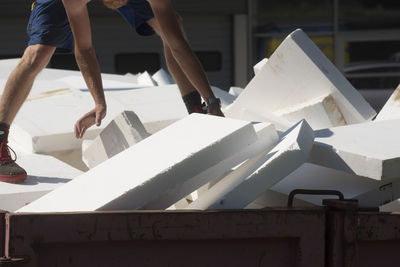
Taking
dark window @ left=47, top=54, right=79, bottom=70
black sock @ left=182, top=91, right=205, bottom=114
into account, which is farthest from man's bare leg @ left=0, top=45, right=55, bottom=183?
dark window @ left=47, top=54, right=79, bottom=70

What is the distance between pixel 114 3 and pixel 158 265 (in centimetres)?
259

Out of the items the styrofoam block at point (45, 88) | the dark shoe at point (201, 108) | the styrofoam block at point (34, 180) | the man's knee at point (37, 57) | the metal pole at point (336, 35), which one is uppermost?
the metal pole at point (336, 35)

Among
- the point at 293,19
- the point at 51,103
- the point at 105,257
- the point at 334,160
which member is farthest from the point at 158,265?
the point at 293,19

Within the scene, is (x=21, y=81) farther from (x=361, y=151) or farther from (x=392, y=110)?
(x=361, y=151)

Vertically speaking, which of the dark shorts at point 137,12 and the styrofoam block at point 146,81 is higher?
the dark shorts at point 137,12

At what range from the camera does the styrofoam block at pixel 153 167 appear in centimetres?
285

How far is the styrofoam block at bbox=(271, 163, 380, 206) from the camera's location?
3.34m

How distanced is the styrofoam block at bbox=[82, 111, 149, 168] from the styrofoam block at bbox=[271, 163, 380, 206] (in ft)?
3.09

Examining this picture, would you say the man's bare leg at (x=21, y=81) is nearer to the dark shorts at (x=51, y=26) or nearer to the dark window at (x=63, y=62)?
the dark shorts at (x=51, y=26)

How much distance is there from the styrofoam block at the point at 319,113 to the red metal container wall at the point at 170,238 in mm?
2072

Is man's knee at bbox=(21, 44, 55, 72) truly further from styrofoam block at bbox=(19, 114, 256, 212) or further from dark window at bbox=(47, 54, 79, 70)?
dark window at bbox=(47, 54, 79, 70)

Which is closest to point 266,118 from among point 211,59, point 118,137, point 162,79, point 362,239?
point 118,137

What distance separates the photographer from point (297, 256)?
272 centimetres

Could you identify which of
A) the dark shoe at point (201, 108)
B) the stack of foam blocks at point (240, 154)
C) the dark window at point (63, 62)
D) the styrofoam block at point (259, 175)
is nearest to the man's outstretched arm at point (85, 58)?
the stack of foam blocks at point (240, 154)
